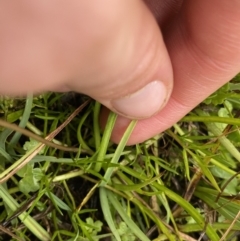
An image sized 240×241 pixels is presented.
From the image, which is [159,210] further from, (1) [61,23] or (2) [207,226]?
(1) [61,23]

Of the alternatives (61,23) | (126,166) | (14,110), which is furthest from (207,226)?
(61,23)

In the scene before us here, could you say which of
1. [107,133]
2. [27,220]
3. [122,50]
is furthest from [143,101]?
[27,220]

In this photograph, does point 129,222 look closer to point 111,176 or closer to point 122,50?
point 111,176

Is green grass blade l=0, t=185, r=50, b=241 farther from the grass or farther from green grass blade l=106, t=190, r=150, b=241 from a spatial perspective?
green grass blade l=106, t=190, r=150, b=241

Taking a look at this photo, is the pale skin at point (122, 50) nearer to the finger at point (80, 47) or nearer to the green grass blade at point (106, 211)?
the finger at point (80, 47)

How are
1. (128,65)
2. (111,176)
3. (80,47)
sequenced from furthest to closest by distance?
(111,176) < (128,65) < (80,47)
